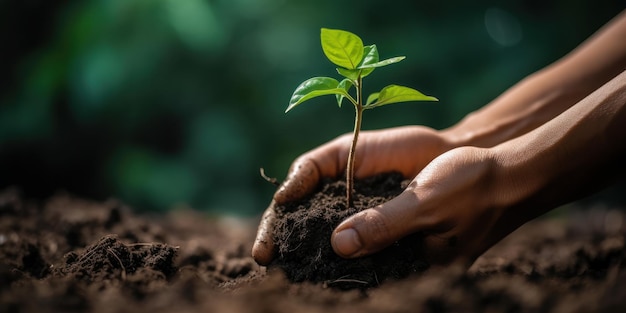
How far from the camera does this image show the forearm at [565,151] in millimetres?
1666

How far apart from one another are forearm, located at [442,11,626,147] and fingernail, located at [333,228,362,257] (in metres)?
0.85

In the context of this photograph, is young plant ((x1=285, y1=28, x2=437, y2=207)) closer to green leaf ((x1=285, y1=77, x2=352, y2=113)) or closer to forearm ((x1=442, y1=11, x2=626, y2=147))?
green leaf ((x1=285, y1=77, x2=352, y2=113))

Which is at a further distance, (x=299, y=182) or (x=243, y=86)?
(x=243, y=86)

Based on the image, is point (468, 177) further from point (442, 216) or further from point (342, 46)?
point (342, 46)

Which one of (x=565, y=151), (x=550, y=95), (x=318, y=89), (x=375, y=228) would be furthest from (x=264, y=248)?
(x=550, y=95)

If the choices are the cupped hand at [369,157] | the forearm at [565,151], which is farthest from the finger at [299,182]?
the forearm at [565,151]

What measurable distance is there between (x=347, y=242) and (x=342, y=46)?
20.0 inches

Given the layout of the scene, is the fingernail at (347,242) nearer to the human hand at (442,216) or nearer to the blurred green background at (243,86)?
the human hand at (442,216)

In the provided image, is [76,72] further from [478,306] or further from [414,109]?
[478,306]

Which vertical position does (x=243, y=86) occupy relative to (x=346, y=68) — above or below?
above

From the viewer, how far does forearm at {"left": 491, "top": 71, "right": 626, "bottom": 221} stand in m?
1.67

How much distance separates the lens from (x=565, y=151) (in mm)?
1714

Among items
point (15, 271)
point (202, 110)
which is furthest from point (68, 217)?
point (202, 110)

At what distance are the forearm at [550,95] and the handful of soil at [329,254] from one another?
2.23 ft
